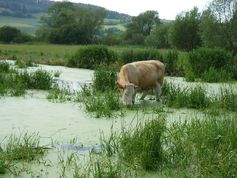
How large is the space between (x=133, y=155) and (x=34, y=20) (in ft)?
407

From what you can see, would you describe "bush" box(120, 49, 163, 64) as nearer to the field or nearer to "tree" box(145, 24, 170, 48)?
the field

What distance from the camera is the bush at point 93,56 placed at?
897 inches

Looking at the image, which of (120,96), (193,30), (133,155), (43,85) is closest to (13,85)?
(43,85)

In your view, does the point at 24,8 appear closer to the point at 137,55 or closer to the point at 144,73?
the point at 137,55

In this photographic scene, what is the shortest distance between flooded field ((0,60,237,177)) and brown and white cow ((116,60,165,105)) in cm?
68

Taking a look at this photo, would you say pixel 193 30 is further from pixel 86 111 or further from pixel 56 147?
pixel 56 147

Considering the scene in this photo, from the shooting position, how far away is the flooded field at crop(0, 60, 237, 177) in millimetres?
5906

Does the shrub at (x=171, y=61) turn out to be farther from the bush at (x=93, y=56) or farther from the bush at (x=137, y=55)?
the bush at (x=93, y=56)

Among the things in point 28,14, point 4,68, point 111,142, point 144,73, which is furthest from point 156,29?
point 28,14

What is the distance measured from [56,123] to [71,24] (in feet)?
190

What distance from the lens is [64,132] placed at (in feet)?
23.7

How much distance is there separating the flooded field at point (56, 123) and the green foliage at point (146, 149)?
1.91ft

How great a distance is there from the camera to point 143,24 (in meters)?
Result: 76.9

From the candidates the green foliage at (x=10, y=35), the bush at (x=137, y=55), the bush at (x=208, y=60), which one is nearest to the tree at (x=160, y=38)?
the green foliage at (x=10, y=35)
